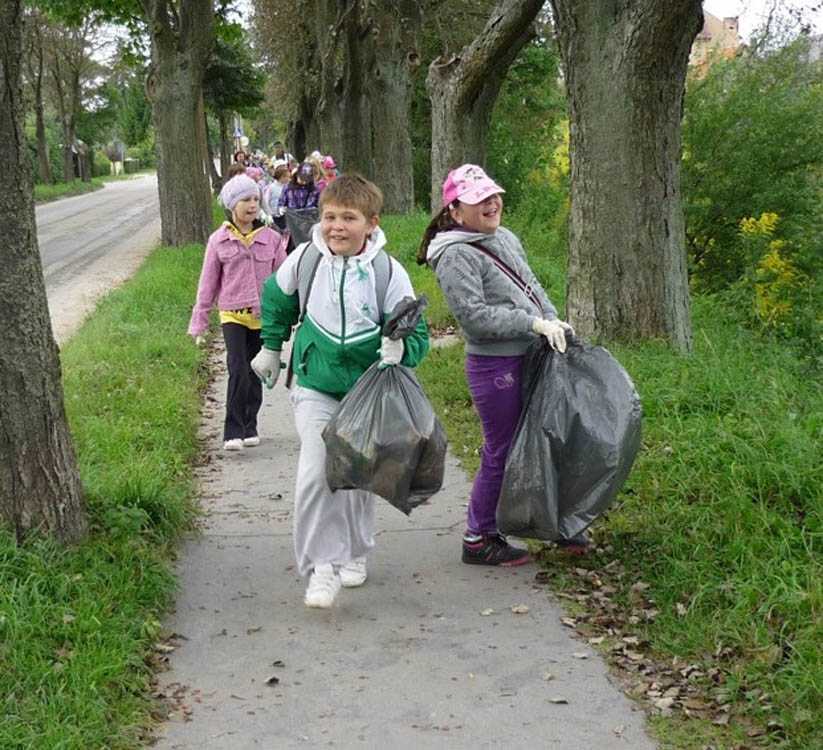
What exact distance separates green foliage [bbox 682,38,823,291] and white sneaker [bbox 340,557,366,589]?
13.5m

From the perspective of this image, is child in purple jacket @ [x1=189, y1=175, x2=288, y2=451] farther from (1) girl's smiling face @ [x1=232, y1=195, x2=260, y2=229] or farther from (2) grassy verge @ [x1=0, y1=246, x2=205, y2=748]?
(2) grassy verge @ [x1=0, y1=246, x2=205, y2=748]

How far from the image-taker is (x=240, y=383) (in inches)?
300

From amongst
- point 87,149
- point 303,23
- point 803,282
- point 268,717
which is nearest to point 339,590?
point 268,717

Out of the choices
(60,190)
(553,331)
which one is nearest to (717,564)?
(553,331)

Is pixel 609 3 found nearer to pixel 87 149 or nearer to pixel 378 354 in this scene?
pixel 378 354

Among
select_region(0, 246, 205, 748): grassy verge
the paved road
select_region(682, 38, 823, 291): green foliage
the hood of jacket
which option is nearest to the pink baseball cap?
the hood of jacket

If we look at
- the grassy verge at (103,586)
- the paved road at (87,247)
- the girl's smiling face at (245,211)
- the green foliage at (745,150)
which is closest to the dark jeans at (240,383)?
the grassy verge at (103,586)

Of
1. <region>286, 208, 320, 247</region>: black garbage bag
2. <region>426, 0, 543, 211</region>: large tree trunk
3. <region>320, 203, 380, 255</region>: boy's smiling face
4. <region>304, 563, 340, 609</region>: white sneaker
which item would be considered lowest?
<region>304, 563, 340, 609</region>: white sneaker

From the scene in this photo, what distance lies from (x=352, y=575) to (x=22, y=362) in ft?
5.39

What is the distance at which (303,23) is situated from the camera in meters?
31.1

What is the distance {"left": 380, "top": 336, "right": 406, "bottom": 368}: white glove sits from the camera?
472cm

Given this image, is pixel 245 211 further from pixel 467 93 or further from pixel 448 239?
pixel 467 93

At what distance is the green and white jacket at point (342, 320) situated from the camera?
4.83 m

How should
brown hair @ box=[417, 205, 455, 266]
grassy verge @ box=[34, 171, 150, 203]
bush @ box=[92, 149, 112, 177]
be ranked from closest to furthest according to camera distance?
1. brown hair @ box=[417, 205, 455, 266]
2. grassy verge @ box=[34, 171, 150, 203]
3. bush @ box=[92, 149, 112, 177]
